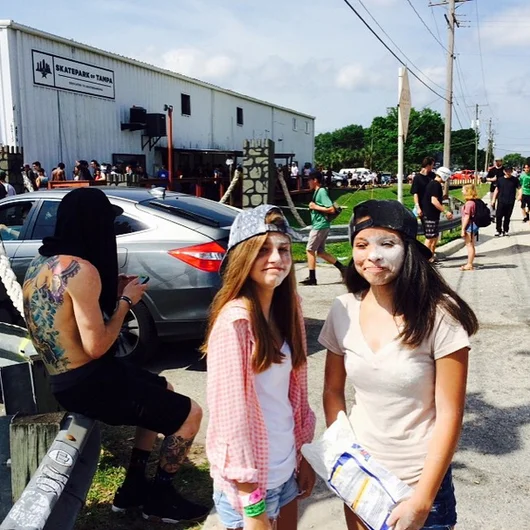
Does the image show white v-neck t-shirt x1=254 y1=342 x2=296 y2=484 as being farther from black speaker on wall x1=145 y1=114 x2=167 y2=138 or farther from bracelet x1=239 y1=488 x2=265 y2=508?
black speaker on wall x1=145 y1=114 x2=167 y2=138

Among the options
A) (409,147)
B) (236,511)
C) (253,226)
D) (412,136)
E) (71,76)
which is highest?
(412,136)

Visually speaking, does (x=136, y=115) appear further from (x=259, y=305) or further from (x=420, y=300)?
(x=420, y=300)

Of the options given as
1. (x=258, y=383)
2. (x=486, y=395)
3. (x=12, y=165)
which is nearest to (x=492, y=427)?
(x=486, y=395)

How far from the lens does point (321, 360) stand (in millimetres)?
5824

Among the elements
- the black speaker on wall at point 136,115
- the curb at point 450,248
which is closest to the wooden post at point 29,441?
the curb at point 450,248

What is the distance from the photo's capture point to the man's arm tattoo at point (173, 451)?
10.3 feet

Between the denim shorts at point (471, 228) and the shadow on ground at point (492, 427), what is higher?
the denim shorts at point (471, 228)

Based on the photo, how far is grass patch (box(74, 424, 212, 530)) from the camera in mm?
3217

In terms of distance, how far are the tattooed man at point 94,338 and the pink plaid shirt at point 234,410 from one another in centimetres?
95

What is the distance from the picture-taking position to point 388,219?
200 cm

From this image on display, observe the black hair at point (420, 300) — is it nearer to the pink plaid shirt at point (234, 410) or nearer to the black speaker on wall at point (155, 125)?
the pink plaid shirt at point (234, 410)

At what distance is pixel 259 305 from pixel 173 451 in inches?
56.3

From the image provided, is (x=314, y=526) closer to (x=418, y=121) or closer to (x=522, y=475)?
(x=522, y=475)

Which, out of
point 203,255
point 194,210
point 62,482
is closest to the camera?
point 62,482
